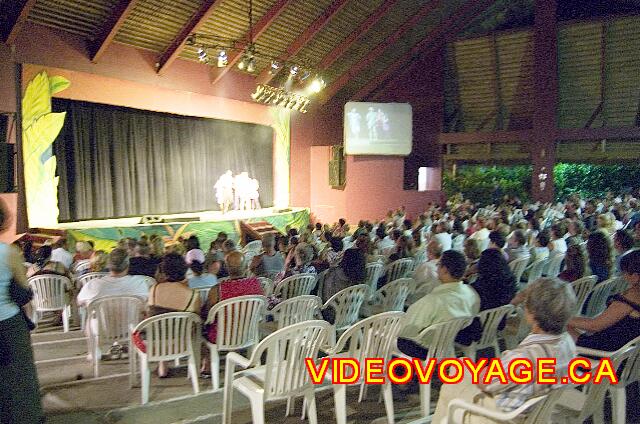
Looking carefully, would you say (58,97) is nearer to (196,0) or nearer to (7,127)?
(7,127)

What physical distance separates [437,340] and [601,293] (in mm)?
1874

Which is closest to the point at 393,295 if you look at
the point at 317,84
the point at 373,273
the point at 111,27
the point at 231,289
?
the point at 373,273

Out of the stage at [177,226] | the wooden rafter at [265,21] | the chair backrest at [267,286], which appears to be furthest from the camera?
the wooden rafter at [265,21]

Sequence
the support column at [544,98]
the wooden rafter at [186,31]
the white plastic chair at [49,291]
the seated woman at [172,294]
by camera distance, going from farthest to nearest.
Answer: the support column at [544,98], the wooden rafter at [186,31], the white plastic chair at [49,291], the seated woman at [172,294]

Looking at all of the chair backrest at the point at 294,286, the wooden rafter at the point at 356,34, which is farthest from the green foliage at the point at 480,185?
the chair backrest at the point at 294,286

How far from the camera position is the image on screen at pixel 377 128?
15.2m

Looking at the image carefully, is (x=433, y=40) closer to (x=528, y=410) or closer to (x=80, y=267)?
(x=80, y=267)

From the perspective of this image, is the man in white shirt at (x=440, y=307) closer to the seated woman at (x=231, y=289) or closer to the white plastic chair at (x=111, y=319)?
the seated woman at (x=231, y=289)

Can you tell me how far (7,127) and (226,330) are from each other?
7.15 m

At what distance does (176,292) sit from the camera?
12.3 feet

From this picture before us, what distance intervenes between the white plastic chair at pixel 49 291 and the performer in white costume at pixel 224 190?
350 inches

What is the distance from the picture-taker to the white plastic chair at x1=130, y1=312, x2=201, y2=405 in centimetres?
350

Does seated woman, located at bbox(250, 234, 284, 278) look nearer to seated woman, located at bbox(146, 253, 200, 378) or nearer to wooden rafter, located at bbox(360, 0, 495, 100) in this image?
seated woman, located at bbox(146, 253, 200, 378)

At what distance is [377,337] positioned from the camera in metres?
3.24
